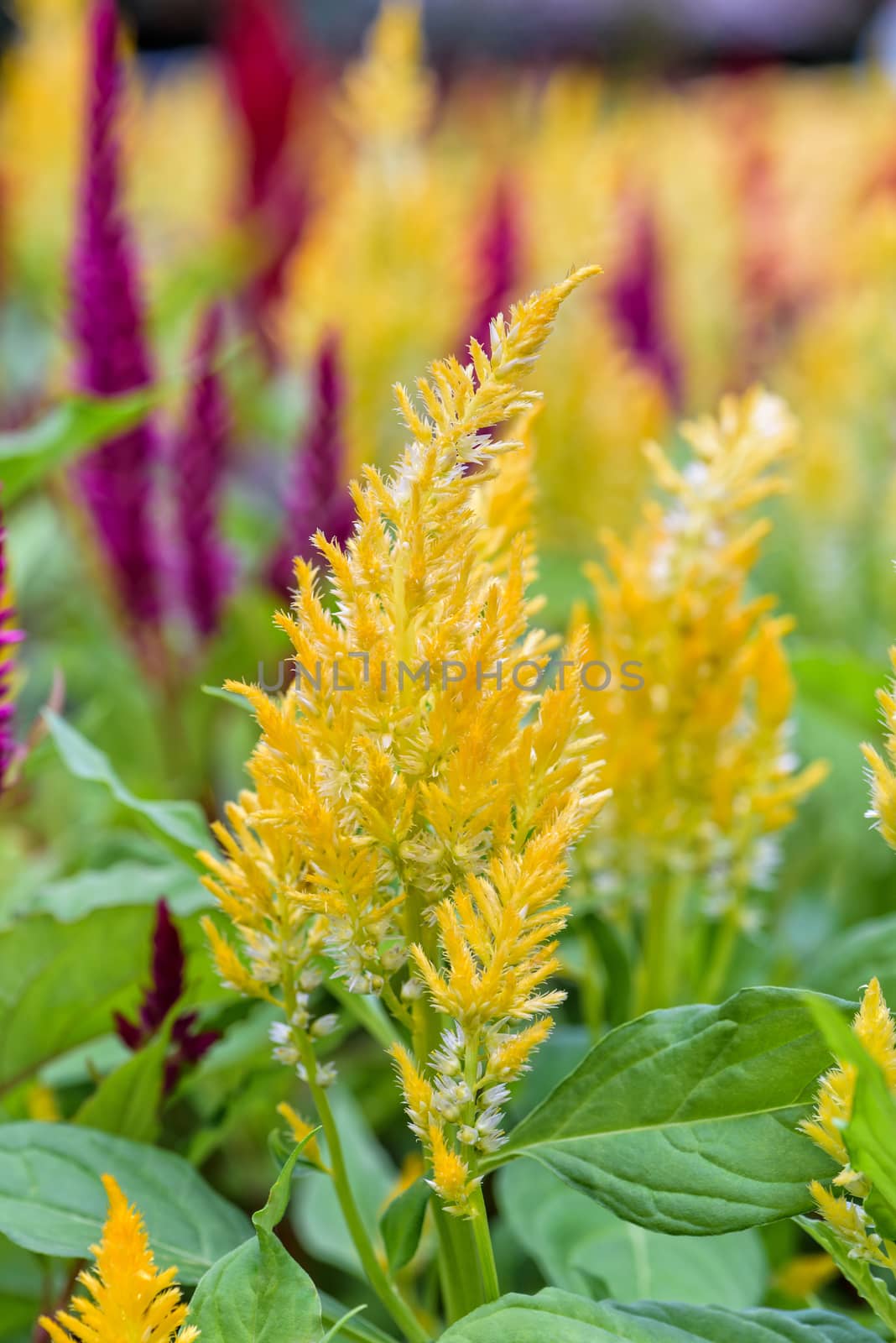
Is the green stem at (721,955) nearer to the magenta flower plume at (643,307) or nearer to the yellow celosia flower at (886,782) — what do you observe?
the yellow celosia flower at (886,782)

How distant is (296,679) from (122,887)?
368mm

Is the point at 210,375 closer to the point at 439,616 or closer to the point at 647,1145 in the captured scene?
the point at 439,616

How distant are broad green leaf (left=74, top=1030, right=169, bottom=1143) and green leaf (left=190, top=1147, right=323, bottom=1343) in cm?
17

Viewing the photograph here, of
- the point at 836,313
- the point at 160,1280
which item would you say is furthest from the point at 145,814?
the point at 836,313

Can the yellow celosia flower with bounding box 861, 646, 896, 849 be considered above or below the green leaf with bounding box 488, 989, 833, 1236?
above

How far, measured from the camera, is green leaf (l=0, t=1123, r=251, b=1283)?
0.57 metres

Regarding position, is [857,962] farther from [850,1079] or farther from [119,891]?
[119,891]

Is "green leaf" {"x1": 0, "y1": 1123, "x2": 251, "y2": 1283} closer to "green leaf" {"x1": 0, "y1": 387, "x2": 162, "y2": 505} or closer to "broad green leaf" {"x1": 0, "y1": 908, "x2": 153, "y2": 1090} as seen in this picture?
"broad green leaf" {"x1": 0, "y1": 908, "x2": 153, "y2": 1090}

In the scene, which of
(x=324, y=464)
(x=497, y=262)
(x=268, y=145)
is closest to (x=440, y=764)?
(x=324, y=464)

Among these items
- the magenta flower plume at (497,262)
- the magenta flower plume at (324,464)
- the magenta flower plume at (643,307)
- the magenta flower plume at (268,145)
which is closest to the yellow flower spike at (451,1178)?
the magenta flower plume at (324,464)

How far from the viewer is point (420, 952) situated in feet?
1.65

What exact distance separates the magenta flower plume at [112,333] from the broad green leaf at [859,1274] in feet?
2.86

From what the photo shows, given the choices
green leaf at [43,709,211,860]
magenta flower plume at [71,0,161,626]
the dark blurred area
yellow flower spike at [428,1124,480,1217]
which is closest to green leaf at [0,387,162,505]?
magenta flower plume at [71,0,161,626]

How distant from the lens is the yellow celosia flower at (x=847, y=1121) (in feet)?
1.57
